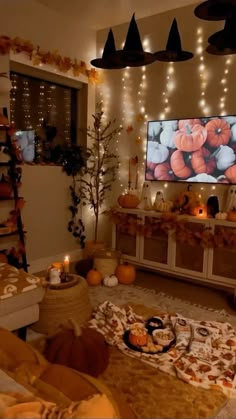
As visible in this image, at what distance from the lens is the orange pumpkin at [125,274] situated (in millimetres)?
3693

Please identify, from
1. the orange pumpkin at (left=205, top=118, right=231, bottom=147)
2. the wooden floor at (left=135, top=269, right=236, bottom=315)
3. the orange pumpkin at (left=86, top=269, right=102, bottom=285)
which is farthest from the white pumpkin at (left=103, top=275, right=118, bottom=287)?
the orange pumpkin at (left=205, top=118, right=231, bottom=147)

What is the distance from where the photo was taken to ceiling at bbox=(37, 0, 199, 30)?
150 inches

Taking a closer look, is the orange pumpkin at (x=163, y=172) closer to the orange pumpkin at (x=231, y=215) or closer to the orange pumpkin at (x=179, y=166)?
the orange pumpkin at (x=179, y=166)

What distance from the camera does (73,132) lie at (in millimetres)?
4766

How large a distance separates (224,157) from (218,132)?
0.87 ft

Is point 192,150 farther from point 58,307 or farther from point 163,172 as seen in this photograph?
point 58,307

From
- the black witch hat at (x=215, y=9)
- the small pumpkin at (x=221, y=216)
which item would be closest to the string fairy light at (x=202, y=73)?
the small pumpkin at (x=221, y=216)

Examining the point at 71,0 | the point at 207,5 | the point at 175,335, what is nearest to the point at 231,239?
the point at 175,335

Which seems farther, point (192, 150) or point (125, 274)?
point (192, 150)

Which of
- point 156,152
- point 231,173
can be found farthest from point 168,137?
point 231,173

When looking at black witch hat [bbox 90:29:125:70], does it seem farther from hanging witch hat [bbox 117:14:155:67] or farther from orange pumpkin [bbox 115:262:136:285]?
orange pumpkin [bbox 115:262:136:285]

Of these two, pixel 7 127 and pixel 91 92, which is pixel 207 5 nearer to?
pixel 7 127

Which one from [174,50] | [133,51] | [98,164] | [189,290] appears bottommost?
[189,290]

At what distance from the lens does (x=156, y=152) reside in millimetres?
4086
